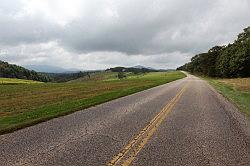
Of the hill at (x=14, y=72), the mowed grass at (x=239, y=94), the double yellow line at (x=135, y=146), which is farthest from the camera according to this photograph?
the hill at (x=14, y=72)

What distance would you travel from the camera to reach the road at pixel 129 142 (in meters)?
7.75

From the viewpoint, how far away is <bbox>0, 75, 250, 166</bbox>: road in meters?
7.75

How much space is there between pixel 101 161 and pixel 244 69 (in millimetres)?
86516

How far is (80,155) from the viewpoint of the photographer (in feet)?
26.1

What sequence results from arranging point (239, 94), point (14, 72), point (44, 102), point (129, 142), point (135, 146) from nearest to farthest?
point (135, 146), point (129, 142), point (44, 102), point (239, 94), point (14, 72)

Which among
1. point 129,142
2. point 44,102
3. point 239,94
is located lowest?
point 239,94

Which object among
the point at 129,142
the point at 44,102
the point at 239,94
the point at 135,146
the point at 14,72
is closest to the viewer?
the point at 135,146

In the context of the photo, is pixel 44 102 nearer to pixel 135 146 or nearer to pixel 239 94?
pixel 239 94

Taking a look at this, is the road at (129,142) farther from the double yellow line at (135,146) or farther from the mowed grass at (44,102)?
the mowed grass at (44,102)

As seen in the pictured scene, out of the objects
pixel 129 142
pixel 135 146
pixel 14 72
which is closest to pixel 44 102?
pixel 129 142

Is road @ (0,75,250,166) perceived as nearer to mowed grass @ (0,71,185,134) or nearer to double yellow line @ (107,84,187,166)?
double yellow line @ (107,84,187,166)

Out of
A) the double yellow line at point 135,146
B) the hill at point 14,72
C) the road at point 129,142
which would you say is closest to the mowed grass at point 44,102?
the road at point 129,142

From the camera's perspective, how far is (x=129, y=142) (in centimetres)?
941

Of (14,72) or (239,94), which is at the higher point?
(239,94)
